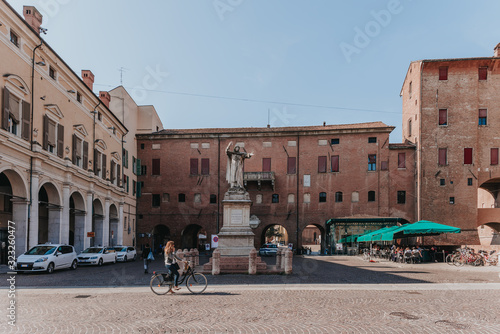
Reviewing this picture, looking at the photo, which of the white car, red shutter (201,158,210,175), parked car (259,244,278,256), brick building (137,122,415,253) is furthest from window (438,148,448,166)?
the white car

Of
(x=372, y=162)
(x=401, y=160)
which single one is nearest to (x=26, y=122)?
(x=372, y=162)

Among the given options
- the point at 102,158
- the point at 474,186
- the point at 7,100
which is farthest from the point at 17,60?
the point at 474,186

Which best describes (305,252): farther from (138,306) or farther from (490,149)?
(138,306)

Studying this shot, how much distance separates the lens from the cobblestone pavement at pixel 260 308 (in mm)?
8250

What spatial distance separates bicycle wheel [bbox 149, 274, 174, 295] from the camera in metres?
12.2

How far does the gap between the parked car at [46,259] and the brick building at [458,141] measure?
32.0 m

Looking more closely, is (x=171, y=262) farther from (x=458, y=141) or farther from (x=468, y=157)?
(x=468, y=157)

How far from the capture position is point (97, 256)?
26.6 meters

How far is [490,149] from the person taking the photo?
4169 cm

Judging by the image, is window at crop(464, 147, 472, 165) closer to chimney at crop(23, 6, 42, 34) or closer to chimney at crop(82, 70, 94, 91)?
chimney at crop(82, 70, 94, 91)

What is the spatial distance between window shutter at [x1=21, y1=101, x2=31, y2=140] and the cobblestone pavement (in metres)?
9.91

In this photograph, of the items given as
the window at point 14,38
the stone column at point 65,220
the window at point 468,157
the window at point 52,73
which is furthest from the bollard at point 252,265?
the window at point 468,157

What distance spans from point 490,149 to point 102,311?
41295 millimetres

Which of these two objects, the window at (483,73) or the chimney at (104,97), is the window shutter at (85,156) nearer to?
the chimney at (104,97)
